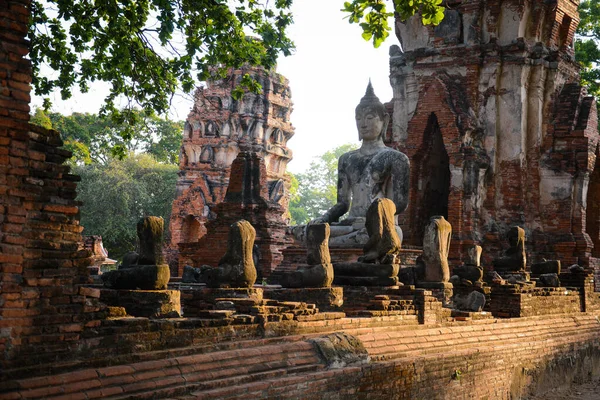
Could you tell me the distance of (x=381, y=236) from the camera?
924cm

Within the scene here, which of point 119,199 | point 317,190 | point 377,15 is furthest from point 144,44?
point 317,190

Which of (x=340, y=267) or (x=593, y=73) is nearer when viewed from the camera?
(x=340, y=267)

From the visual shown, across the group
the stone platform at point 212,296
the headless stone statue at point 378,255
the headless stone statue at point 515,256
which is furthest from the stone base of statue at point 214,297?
the headless stone statue at point 515,256

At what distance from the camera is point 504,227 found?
16344 millimetres

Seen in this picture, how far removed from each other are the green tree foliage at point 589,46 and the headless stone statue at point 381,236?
13878 millimetres

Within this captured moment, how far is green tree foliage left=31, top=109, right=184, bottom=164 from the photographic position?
33416 mm

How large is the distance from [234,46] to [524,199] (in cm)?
834

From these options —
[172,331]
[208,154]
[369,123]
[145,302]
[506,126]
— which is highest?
[208,154]

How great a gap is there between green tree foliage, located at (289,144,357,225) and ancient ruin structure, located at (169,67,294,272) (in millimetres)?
31743

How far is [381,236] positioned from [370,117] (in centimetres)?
390

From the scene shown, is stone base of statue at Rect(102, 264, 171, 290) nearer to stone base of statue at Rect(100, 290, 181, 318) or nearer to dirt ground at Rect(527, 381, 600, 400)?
stone base of statue at Rect(100, 290, 181, 318)

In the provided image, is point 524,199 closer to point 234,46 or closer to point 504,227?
point 504,227

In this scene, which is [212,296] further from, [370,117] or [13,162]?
[370,117]

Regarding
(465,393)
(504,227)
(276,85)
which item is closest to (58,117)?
(276,85)
